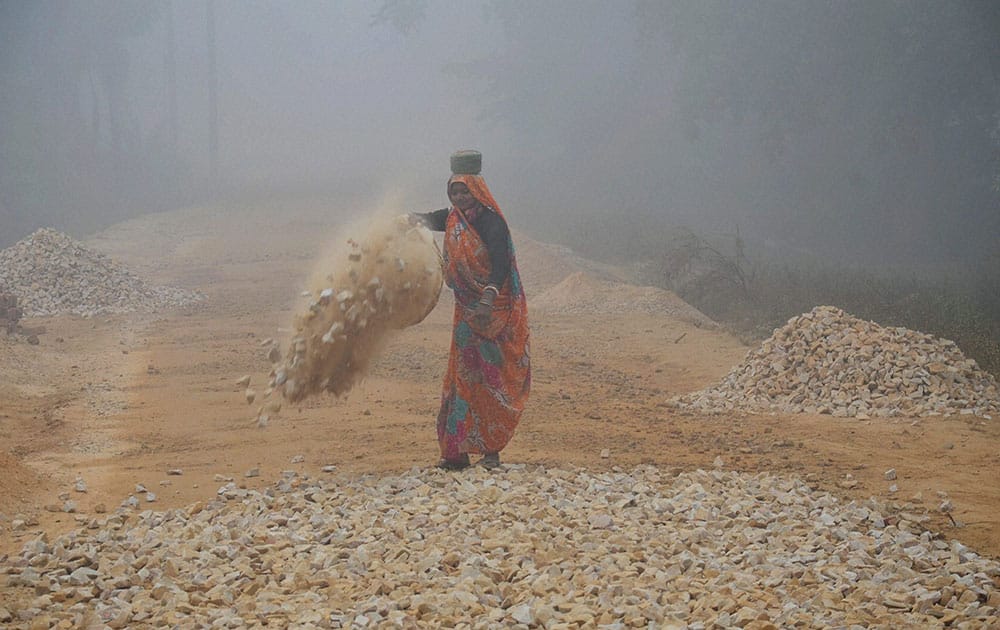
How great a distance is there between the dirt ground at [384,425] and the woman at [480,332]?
666 mm

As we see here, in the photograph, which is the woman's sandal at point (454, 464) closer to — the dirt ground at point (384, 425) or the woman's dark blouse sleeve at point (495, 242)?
the dirt ground at point (384, 425)

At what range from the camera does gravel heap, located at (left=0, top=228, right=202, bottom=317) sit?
1264cm

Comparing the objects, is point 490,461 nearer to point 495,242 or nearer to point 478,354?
point 478,354

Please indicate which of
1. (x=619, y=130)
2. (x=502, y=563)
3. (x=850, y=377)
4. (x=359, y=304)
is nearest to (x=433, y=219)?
(x=359, y=304)

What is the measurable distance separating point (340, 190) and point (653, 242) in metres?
13.6

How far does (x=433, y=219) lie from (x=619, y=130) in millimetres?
31302

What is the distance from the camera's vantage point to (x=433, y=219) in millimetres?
5273

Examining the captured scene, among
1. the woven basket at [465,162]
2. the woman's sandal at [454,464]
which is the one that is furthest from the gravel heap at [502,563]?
the woven basket at [465,162]

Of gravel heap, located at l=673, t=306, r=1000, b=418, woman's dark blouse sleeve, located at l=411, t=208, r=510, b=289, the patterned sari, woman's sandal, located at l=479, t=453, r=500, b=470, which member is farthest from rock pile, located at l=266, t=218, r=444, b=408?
gravel heap, located at l=673, t=306, r=1000, b=418

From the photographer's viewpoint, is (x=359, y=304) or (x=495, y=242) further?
(x=359, y=304)

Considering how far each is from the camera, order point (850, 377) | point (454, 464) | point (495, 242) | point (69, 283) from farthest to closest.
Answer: point (69, 283)
point (850, 377)
point (454, 464)
point (495, 242)

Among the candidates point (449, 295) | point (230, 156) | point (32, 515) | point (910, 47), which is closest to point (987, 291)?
point (910, 47)

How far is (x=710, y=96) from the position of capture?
21.8 m

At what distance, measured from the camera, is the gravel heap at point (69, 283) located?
41.5 feet
